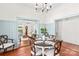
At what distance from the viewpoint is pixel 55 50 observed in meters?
2.77

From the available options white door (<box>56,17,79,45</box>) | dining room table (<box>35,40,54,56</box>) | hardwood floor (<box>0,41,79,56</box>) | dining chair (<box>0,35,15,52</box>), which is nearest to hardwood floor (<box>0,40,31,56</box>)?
hardwood floor (<box>0,41,79,56</box>)

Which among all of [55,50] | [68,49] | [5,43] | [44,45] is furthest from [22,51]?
[68,49]

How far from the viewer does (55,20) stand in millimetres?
2678

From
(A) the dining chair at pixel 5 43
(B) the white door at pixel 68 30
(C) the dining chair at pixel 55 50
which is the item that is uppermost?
(B) the white door at pixel 68 30

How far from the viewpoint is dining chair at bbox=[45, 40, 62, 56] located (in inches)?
102

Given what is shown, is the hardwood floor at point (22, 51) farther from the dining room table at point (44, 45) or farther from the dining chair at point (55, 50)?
the dining chair at point (55, 50)

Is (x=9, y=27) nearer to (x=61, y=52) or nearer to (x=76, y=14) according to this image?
(x=61, y=52)

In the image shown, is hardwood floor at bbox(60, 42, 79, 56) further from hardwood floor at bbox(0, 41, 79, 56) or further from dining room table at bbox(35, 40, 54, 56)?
dining room table at bbox(35, 40, 54, 56)

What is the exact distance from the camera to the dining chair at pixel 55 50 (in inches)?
102

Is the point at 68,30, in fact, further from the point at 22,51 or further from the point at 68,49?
the point at 22,51

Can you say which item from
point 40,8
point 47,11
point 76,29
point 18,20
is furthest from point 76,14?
point 18,20

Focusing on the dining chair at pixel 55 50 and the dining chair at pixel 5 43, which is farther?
the dining chair at pixel 55 50

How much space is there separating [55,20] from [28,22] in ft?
2.20

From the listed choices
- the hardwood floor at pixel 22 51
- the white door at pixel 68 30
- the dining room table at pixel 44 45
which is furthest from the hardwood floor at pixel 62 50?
the dining room table at pixel 44 45
